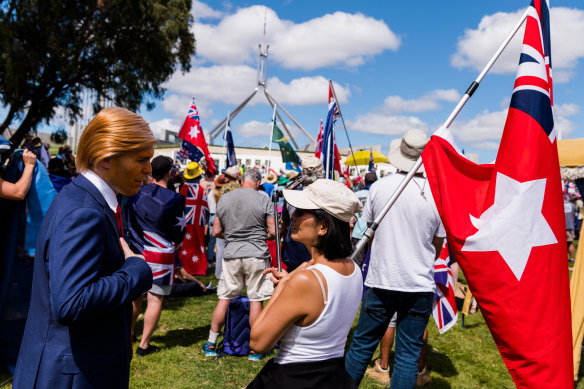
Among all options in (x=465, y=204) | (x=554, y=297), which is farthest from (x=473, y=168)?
(x=554, y=297)

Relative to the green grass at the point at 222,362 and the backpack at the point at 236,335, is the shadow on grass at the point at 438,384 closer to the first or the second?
the green grass at the point at 222,362

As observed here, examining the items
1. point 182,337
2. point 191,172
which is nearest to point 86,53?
point 191,172

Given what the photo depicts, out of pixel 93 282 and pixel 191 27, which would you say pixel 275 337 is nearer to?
pixel 93 282

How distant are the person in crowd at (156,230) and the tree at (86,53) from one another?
16478 millimetres

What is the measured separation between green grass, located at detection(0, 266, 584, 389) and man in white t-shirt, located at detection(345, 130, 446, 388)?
1.25 metres

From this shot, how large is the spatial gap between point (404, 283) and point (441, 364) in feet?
8.19

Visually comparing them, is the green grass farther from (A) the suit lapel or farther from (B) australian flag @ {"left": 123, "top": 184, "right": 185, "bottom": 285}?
(A) the suit lapel

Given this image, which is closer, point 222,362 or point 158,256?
point 158,256

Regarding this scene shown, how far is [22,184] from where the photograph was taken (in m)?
3.84

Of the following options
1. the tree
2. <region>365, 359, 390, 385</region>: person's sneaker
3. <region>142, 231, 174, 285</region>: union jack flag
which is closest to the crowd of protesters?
<region>365, 359, 390, 385</region>: person's sneaker

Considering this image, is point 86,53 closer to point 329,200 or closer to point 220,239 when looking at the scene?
point 220,239

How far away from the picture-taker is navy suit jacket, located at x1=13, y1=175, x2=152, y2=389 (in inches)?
64.1

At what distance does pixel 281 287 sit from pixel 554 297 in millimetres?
1388

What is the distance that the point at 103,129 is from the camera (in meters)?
1.82
